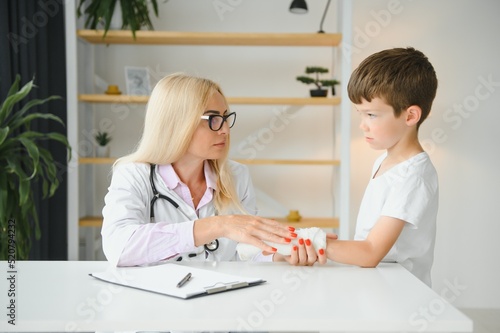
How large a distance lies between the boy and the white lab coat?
1.71 ft

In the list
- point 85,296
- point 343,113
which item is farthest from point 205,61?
point 85,296

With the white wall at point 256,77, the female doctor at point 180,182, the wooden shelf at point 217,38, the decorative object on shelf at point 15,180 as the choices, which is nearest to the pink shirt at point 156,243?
the female doctor at point 180,182

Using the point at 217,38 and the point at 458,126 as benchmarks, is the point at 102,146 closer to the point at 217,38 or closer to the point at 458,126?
the point at 217,38

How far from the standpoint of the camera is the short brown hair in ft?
5.55

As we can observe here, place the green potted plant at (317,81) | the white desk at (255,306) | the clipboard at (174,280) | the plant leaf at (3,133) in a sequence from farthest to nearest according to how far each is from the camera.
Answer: the green potted plant at (317,81) < the plant leaf at (3,133) < the clipboard at (174,280) < the white desk at (255,306)

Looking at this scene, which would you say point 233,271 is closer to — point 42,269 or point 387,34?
point 42,269

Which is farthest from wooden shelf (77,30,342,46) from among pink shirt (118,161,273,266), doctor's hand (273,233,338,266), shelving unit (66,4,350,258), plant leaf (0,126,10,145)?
doctor's hand (273,233,338,266)

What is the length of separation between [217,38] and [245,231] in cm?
238

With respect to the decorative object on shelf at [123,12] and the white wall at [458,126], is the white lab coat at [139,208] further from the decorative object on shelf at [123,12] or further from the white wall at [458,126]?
the white wall at [458,126]

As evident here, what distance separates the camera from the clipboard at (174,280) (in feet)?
4.29

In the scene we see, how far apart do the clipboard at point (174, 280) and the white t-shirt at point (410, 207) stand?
446mm

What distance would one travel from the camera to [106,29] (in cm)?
363

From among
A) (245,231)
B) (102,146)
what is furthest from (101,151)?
(245,231)

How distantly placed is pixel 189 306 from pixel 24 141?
185cm
